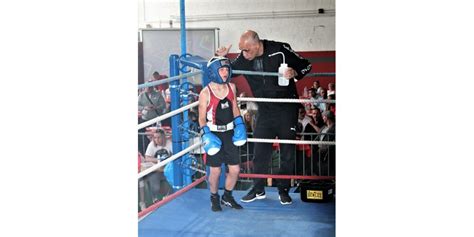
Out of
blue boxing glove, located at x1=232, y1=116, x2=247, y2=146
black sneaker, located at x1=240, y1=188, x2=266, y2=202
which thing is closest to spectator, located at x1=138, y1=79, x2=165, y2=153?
blue boxing glove, located at x1=232, y1=116, x2=247, y2=146

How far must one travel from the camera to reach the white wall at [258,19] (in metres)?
2.15

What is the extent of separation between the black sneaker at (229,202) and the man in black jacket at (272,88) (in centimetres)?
16

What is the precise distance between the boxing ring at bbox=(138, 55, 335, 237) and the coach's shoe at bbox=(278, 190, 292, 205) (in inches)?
0.5

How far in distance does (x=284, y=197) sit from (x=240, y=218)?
0.55ft

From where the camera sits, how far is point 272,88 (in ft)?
7.41

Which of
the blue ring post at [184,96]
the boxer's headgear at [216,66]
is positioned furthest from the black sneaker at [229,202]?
the boxer's headgear at [216,66]

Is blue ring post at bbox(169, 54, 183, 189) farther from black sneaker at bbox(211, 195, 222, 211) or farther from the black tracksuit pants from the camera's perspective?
the black tracksuit pants

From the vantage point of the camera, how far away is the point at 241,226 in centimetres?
228

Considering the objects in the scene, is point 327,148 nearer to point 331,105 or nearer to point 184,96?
point 331,105
